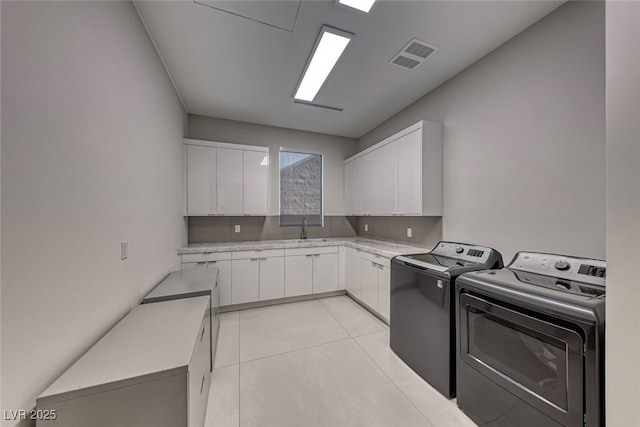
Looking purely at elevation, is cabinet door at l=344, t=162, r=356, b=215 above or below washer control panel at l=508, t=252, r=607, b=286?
above

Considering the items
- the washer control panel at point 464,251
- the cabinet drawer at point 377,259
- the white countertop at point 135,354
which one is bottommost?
the white countertop at point 135,354

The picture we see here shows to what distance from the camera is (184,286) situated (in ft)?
6.82

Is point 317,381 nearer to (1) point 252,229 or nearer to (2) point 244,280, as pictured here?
(2) point 244,280

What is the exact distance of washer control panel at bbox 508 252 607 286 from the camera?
1.36 meters

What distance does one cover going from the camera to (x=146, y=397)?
976 mm

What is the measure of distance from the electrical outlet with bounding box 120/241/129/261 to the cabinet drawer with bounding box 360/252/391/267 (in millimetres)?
2433

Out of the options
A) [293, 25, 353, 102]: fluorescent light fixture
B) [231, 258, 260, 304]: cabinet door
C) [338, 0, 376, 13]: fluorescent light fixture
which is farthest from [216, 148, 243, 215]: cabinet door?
[338, 0, 376, 13]: fluorescent light fixture

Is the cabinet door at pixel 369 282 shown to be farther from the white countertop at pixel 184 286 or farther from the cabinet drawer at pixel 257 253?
the white countertop at pixel 184 286

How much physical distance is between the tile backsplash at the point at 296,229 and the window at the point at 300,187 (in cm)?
17

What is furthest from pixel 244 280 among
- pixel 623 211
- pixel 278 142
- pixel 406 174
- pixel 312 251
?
pixel 623 211

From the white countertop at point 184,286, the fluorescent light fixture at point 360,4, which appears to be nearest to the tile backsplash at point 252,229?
the white countertop at point 184,286

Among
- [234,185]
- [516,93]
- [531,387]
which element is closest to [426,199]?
[516,93]

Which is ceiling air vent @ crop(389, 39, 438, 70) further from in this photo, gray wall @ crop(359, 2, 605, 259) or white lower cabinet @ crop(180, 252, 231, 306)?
white lower cabinet @ crop(180, 252, 231, 306)

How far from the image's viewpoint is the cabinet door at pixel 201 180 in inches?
128
